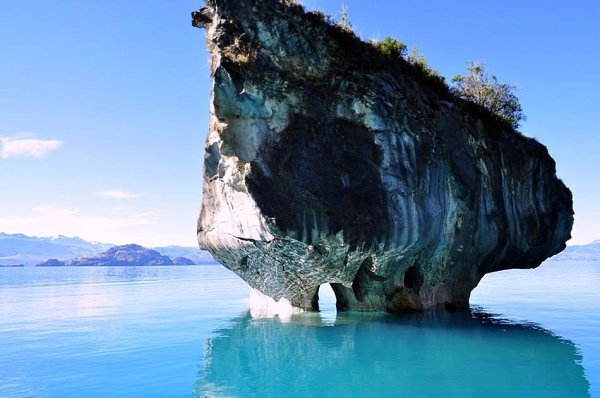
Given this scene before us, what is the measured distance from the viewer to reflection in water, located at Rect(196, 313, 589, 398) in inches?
464

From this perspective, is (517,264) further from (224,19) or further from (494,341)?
(224,19)

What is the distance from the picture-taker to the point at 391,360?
14734mm

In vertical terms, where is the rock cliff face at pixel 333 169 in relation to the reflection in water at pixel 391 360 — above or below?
above

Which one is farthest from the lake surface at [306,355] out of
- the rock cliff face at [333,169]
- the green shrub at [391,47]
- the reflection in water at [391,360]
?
the green shrub at [391,47]

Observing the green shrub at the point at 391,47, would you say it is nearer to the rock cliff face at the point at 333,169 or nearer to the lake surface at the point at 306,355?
the rock cliff face at the point at 333,169

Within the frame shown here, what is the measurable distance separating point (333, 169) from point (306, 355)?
27.0 feet

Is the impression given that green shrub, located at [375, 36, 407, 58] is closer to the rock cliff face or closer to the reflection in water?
the rock cliff face

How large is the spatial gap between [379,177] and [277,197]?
5.02 metres

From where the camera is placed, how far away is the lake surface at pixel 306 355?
1205 cm

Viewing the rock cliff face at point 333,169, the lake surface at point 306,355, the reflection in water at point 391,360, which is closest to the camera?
the reflection in water at point 391,360

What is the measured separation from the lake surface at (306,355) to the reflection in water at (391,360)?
36 mm

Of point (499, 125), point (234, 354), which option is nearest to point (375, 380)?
point (234, 354)

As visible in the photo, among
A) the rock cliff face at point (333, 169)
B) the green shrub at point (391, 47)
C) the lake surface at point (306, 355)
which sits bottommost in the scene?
the lake surface at point (306, 355)

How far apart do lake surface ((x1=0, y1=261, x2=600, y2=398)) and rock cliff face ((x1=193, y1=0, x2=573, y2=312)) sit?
8.11 ft
